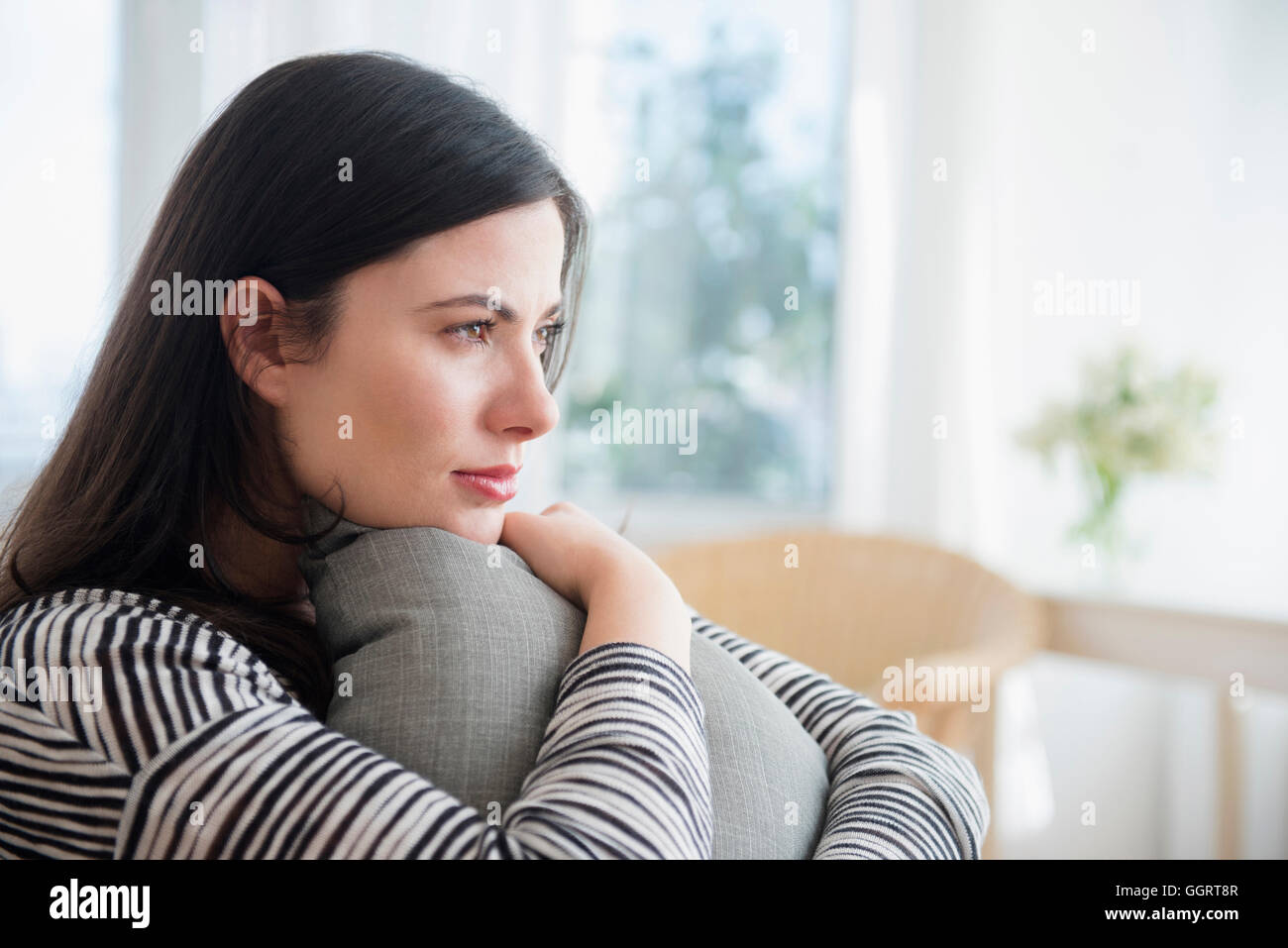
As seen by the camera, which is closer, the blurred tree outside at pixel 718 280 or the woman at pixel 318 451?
the woman at pixel 318 451

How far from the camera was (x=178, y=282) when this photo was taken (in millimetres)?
822

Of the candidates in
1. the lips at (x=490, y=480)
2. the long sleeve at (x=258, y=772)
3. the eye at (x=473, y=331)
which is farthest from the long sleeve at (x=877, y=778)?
the eye at (x=473, y=331)

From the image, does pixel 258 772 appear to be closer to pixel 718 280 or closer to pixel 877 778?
pixel 877 778

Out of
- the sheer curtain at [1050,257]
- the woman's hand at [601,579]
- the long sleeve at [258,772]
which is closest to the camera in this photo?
the long sleeve at [258,772]

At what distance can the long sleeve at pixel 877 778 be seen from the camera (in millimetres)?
741

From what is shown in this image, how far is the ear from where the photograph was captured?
31.5 inches

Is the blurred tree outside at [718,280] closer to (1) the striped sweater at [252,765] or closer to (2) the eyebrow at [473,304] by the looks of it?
(2) the eyebrow at [473,304]

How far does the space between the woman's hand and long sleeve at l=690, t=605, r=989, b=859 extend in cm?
18

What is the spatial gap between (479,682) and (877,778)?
349 millimetres

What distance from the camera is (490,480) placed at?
2.76 ft

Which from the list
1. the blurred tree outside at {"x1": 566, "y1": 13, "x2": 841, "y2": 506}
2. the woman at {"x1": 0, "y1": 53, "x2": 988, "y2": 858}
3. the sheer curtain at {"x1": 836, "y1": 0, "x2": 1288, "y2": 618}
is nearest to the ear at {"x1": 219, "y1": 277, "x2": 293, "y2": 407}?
the woman at {"x1": 0, "y1": 53, "x2": 988, "y2": 858}
